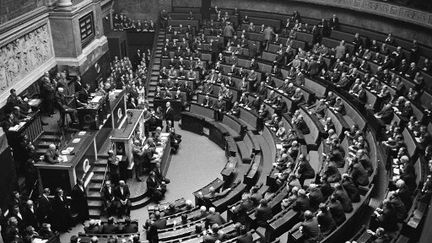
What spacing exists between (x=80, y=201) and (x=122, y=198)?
1.30 metres

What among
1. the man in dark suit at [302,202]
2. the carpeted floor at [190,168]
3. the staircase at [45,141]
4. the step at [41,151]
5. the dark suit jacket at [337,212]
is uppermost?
the dark suit jacket at [337,212]

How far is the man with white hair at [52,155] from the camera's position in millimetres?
13977

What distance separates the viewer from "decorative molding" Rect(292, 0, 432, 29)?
20.7 m

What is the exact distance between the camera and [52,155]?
14.1 metres

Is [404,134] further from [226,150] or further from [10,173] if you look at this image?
[10,173]

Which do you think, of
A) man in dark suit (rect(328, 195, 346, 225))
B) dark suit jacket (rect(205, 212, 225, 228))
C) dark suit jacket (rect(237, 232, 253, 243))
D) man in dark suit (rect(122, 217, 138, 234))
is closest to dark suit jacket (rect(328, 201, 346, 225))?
man in dark suit (rect(328, 195, 346, 225))

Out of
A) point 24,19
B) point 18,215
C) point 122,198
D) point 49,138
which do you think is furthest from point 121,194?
point 24,19

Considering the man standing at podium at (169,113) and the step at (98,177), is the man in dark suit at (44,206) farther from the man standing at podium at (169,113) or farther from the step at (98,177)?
the man standing at podium at (169,113)

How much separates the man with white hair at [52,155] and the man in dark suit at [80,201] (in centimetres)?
95

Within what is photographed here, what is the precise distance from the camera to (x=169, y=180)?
1628 centimetres

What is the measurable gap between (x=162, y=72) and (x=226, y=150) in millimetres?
6833

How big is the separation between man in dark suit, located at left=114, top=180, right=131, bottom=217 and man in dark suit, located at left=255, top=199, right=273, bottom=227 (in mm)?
4667

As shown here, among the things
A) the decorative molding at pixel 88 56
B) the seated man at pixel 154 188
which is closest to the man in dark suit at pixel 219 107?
the seated man at pixel 154 188

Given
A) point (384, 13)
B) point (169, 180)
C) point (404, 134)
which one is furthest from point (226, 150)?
point (384, 13)
